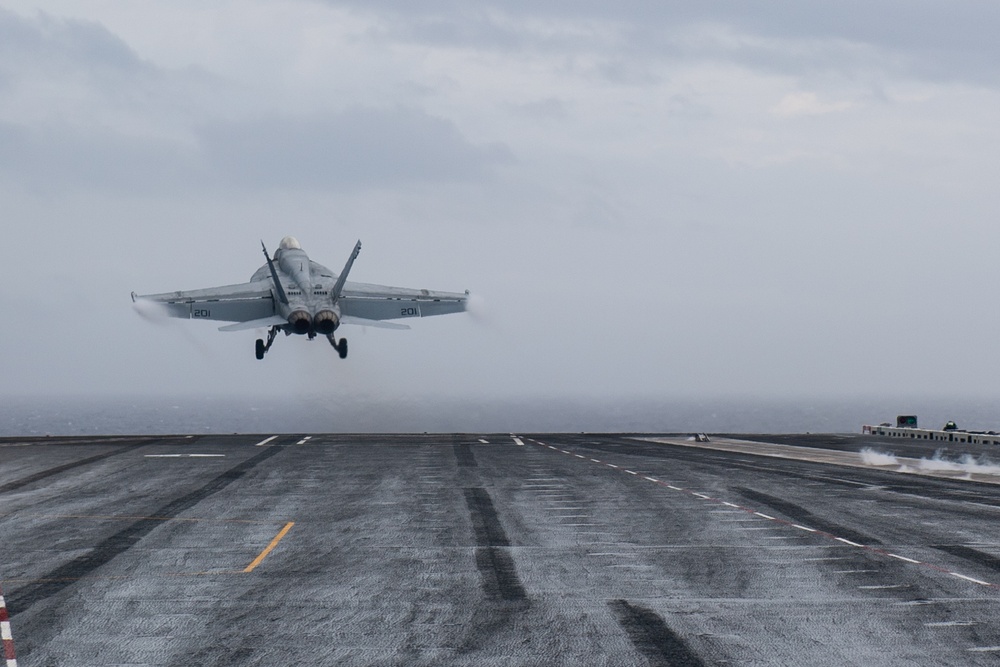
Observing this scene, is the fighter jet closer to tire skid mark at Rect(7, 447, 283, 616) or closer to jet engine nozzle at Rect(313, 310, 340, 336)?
jet engine nozzle at Rect(313, 310, 340, 336)

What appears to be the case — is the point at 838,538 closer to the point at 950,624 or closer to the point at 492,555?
the point at 950,624

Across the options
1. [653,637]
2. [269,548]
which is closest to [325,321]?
[269,548]

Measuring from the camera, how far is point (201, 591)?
2069 centimetres

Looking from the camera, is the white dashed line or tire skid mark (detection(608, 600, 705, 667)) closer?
tire skid mark (detection(608, 600, 705, 667))

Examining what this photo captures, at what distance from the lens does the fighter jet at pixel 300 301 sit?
52.7 m

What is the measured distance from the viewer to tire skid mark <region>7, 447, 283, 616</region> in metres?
20.2

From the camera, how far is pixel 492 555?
80.1 ft

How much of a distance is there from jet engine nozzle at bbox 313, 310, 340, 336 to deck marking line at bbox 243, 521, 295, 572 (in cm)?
2406

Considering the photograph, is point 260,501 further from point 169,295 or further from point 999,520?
point 169,295

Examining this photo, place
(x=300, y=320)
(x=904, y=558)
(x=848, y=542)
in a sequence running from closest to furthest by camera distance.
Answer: (x=904, y=558)
(x=848, y=542)
(x=300, y=320)

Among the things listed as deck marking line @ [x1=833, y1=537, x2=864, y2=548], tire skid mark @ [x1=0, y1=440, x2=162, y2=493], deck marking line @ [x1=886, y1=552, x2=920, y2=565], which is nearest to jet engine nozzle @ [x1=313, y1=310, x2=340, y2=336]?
tire skid mark @ [x1=0, y1=440, x2=162, y2=493]

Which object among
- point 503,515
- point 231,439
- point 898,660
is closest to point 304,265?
point 231,439

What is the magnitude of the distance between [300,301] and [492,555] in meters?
31.9

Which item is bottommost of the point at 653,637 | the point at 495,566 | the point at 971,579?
the point at 653,637
